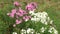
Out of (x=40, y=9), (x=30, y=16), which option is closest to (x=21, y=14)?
(x=30, y=16)

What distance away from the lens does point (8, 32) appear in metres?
5.65

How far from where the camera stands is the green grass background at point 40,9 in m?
5.52

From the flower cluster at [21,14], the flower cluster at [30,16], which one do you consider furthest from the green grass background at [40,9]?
the flower cluster at [21,14]

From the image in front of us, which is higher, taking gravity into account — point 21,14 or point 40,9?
point 21,14

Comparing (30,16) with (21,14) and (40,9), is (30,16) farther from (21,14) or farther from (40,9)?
(40,9)

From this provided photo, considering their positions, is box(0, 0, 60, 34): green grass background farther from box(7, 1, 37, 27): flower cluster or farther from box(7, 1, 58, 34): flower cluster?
box(7, 1, 37, 27): flower cluster

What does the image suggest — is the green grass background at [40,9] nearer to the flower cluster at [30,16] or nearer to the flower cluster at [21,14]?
the flower cluster at [30,16]

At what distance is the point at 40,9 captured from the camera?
708cm

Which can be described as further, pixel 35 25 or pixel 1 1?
pixel 1 1

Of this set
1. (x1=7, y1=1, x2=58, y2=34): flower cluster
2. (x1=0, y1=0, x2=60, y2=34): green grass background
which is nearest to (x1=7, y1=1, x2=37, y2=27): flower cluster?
(x1=7, y1=1, x2=58, y2=34): flower cluster

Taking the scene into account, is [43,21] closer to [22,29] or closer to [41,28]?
[41,28]

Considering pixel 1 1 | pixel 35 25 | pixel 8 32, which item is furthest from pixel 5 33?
pixel 1 1

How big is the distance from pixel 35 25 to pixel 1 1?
9.58 ft

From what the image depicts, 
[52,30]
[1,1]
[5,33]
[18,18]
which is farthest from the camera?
[1,1]
